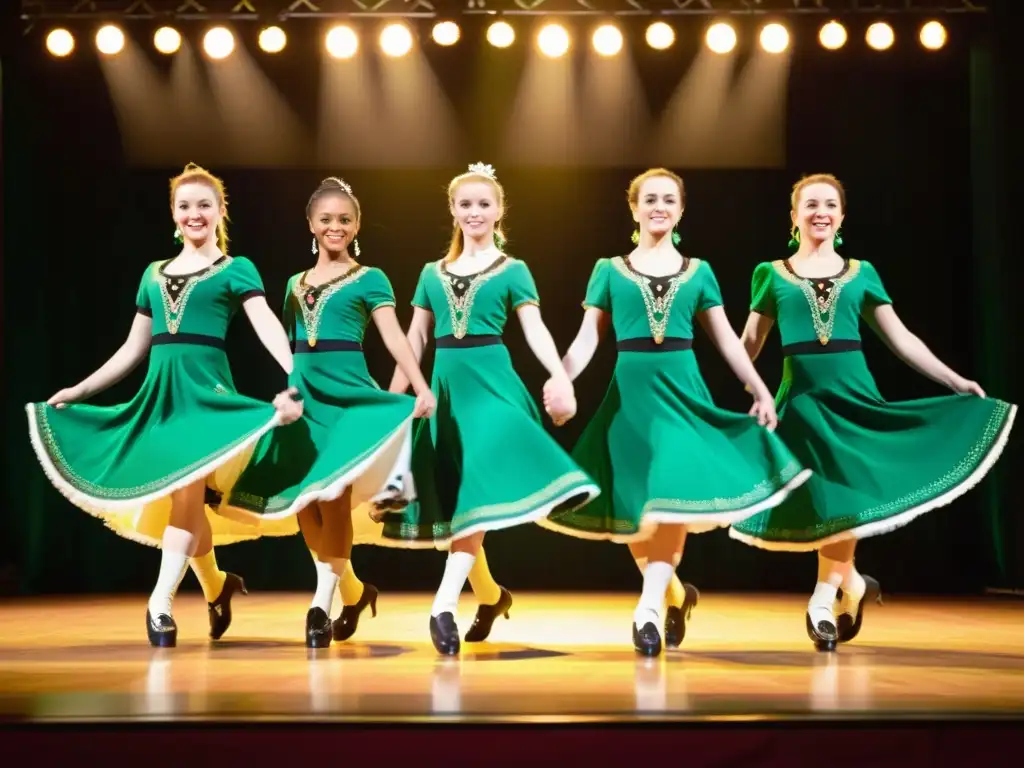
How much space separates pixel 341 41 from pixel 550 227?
1317 millimetres

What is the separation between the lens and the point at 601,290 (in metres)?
4.71

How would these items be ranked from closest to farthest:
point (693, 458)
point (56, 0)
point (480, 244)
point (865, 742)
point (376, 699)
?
1. point (865, 742)
2. point (376, 699)
3. point (693, 458)
4. point (480, 244)
5. point (56, 0)

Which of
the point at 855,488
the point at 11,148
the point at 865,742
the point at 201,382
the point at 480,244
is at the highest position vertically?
the point at 11,148

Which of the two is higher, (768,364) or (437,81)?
(437,81)

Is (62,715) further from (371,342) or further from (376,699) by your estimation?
(371,342)

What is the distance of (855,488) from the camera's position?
4.63 meters

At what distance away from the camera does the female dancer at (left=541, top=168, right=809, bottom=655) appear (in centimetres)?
439

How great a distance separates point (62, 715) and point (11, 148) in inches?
189

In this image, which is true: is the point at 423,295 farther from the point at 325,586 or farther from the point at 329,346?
the point at 325,586

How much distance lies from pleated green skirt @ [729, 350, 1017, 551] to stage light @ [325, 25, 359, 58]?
9.93ft

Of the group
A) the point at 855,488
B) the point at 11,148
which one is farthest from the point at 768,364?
the point at 11,148

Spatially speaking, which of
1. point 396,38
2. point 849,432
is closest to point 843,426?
point 849,432

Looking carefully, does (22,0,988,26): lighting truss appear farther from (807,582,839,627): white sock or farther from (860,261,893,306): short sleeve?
(807,582,839,627): white sock

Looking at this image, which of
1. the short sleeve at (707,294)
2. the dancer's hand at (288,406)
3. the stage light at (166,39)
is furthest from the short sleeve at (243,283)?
the stage light at (166,39)
